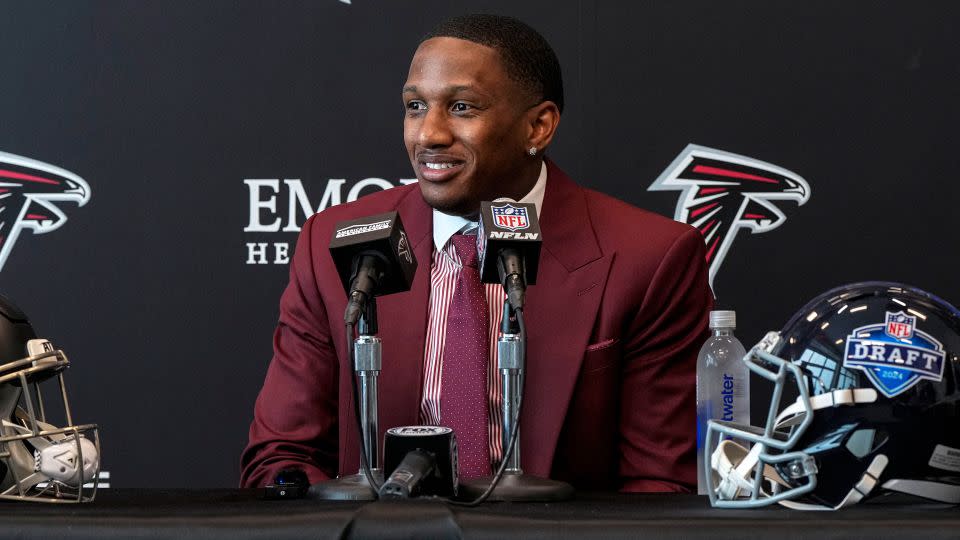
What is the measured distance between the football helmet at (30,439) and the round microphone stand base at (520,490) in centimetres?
48

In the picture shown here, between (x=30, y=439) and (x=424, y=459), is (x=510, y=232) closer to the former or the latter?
(x=424, y=459)

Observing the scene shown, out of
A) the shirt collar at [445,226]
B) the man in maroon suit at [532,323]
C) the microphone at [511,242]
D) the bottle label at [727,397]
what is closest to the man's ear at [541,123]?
the man in maroon suit at [532,323]

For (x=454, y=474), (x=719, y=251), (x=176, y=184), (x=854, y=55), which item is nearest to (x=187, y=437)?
(x=176, y=184)

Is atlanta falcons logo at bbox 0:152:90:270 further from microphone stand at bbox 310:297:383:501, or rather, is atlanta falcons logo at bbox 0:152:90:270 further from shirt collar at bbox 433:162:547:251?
microphone stand at bbox 310:297:383:501

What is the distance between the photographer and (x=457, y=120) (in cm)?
211

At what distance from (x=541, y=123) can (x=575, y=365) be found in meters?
0.48

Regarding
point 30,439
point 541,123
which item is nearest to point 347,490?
point 30,439

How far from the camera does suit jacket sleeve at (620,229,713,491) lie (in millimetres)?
2072

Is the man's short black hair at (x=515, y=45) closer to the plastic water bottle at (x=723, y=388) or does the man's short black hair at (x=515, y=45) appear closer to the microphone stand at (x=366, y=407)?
the plastic water bottle at (x=723, y=388)

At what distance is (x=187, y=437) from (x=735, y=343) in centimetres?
144

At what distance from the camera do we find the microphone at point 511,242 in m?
1.46

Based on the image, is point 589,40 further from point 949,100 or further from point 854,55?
point 949,100

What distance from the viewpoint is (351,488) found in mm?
1508

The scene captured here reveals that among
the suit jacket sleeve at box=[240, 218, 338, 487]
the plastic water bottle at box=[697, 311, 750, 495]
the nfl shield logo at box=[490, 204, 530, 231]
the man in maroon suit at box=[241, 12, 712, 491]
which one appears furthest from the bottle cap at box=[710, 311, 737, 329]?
the suit jacket sleeve at box=[240, 218, 338, 487]
